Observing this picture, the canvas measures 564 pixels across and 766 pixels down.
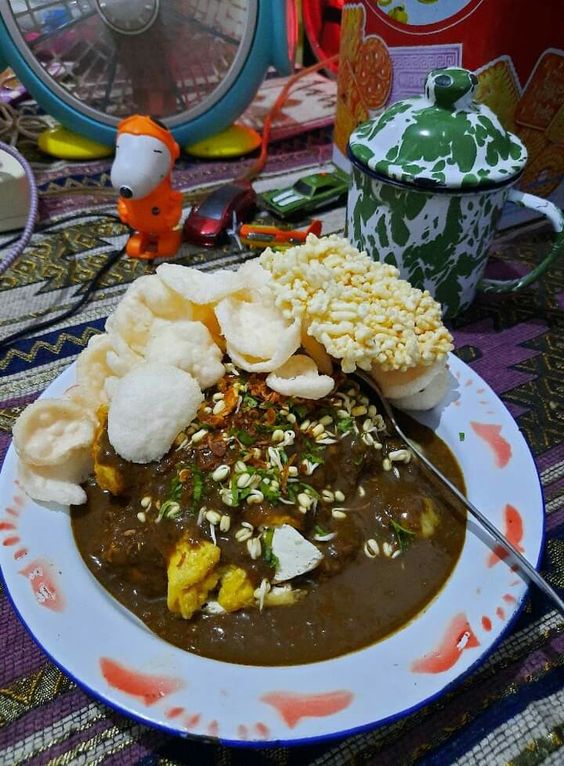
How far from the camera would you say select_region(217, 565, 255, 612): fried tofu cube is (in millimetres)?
801

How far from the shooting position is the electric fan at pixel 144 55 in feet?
6.00

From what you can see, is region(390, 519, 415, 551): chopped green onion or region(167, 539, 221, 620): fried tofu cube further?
region(390, 519, 415, 551): chopped green onion

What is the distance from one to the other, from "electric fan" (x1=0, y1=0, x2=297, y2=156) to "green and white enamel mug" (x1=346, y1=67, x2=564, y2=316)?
0.78 m

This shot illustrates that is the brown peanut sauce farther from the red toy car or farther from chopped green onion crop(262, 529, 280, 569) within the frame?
the red toy car

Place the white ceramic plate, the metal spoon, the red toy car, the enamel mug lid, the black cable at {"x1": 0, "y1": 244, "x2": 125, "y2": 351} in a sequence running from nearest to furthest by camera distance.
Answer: the white ceramic plate, the metal spoon, the enamel mug lid, the black cable at {"x1": 0, "y1": 244, "x2": 125, "y2": 351}, the red toy car

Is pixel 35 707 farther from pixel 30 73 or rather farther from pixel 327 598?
pixel 30 73

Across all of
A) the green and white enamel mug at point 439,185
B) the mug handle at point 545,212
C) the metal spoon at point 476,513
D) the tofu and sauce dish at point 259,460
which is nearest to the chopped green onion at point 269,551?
the tofu and sauce dish at point 259,460

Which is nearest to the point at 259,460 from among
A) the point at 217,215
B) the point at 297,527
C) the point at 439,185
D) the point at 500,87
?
the point at 297,527

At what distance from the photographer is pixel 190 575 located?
782 mm

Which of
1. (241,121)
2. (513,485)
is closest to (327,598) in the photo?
(513,485)

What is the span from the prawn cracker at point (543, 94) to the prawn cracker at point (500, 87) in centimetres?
3

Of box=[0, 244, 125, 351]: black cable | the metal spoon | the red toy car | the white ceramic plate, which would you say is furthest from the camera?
the red toy car

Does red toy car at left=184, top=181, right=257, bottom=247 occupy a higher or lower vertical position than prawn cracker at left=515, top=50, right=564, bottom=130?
lower

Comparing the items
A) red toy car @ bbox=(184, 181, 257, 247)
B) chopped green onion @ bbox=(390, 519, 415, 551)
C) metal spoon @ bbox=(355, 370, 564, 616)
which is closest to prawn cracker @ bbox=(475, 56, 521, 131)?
red toy car @ bbox=(184, 181, 257, 247)
